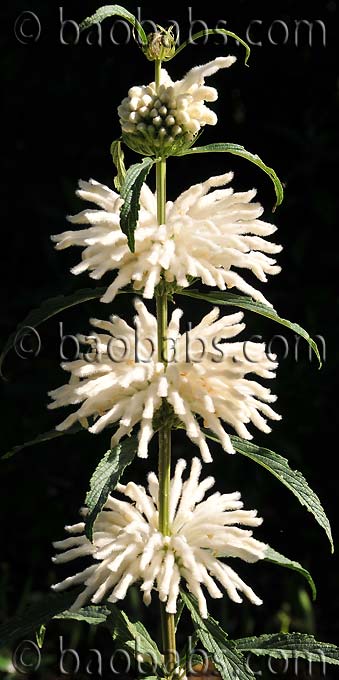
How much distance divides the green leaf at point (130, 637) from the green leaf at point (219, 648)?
0.48ft

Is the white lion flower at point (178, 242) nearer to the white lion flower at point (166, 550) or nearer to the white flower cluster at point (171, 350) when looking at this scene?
the white flower cluster at point (171, 350)

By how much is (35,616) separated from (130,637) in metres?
0.19

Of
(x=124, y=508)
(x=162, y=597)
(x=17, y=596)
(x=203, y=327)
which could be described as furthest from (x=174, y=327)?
(x=17, y=596)

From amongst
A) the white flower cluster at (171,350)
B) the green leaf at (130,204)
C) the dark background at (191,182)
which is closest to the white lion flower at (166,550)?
the white flower cluster at (171,350)

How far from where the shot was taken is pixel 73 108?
3.72 metres

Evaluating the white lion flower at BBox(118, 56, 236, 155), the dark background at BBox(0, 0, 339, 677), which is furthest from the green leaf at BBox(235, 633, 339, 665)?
the dark background at BBox(0, 0, 339, 677)

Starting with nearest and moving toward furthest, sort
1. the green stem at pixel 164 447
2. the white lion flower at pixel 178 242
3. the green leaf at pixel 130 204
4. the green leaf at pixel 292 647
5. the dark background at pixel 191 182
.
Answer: the green leaf at pixel 130 204 → the white lion flower at pixel 178 242 → the green stem at pixel 164 447 → the green leaf at pixel 292 647 → the dark background at pixel 191 182

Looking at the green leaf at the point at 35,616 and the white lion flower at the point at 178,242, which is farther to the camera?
the green leaf at the point at 35,616

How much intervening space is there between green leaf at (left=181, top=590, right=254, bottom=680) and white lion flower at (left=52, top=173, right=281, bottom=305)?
0.58 metres

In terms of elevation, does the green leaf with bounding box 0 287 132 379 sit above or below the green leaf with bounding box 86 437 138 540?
above

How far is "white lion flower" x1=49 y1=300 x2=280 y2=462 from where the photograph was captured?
1.75 meters

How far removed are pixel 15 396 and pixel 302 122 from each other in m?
1.38

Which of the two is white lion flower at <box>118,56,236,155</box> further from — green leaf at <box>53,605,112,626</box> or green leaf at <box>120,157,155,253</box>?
green leaf at <box>53,605,112,626</box>

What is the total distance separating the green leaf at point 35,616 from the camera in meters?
1.91
